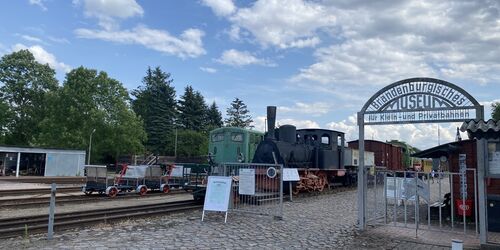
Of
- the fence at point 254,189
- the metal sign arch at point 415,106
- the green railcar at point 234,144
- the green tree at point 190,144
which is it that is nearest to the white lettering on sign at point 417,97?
the metal sign arch at point 415,106

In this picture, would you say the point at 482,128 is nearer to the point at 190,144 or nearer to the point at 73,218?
the point at 73,218

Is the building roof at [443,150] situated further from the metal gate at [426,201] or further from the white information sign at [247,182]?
the white information sign at [247,182]

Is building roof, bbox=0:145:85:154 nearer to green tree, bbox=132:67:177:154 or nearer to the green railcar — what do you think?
the green railcar

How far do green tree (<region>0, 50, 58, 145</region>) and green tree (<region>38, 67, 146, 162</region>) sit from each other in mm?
5728

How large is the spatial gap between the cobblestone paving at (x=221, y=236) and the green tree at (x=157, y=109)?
57.6 meters

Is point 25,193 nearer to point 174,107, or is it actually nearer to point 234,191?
point 234,191

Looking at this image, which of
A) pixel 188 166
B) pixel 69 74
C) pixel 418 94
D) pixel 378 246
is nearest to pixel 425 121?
pixel 418 94

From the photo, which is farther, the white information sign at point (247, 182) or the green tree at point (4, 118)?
the green tree at point (4, 118)

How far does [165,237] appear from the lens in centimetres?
861

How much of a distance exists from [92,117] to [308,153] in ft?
108

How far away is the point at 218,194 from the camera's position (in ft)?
37.3

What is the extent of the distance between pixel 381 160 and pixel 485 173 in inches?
1095

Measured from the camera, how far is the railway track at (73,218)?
9688 mm

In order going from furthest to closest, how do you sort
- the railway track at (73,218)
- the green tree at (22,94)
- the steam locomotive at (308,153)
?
1. the green tree at (22,94)
2. the steam locomotive at (308,153)
3. the railway track at (73,218)
